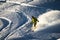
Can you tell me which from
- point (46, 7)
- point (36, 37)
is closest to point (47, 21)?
point (36, 37)

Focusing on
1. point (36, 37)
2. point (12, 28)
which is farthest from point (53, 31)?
point (12, 28)

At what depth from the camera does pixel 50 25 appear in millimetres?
2006

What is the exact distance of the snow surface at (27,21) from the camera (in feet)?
6.12

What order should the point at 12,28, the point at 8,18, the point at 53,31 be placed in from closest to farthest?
1. the point at 53,31
2. the point at 12,28
3. the point at 8,18

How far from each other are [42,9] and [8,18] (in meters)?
0.56

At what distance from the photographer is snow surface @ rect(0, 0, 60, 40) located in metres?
1.87

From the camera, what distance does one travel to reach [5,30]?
201 cm

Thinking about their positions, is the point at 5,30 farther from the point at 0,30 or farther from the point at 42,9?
the point at 42,9

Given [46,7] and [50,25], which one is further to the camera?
[46,7]

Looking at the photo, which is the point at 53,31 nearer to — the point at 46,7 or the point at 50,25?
the point at 50,25

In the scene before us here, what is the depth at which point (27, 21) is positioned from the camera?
7.37 ft

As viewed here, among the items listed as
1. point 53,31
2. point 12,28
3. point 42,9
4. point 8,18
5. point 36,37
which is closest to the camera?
point 36,37

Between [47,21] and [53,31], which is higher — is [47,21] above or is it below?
above

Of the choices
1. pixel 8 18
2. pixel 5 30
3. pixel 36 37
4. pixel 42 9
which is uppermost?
pixel 42 9
